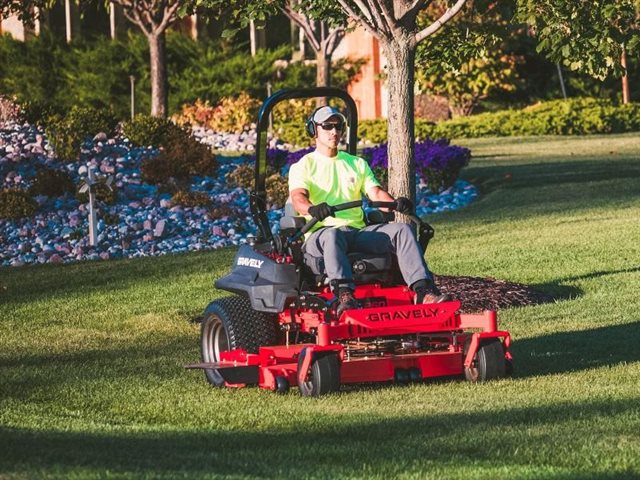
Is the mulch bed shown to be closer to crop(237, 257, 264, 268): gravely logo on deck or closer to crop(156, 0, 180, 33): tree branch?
crop(237, 257, 264, 268): gravely logo on deck

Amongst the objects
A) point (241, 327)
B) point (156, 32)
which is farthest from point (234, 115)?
point (241, 327)

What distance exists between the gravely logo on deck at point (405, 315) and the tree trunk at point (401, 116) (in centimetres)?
378

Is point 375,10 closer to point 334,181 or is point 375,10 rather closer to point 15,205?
point 334,181

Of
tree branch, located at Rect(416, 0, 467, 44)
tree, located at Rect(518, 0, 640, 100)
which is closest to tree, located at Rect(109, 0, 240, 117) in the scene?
tree branch, located at Rect(416, 0, 467, 44)

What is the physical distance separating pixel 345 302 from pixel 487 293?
13.3 ft

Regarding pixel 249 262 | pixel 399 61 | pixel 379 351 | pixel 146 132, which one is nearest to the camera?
pixel 379 351

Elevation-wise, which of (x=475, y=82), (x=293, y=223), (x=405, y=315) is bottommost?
(x=405, y=315)

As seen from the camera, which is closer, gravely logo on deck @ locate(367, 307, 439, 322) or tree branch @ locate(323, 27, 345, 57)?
gravely logo on deck @ locate(367, 307, 439, 322)

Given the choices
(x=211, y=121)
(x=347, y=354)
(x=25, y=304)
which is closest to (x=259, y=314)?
(x=347, y=354)

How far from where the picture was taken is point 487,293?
12.5 m

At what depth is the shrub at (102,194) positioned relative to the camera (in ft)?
62.7

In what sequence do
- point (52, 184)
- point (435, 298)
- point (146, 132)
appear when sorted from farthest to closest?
point (146, 132) → point (52, 184) → point (435, 298)

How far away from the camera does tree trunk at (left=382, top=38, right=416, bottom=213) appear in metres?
12.2

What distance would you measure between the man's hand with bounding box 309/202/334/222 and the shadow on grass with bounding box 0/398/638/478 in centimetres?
146
